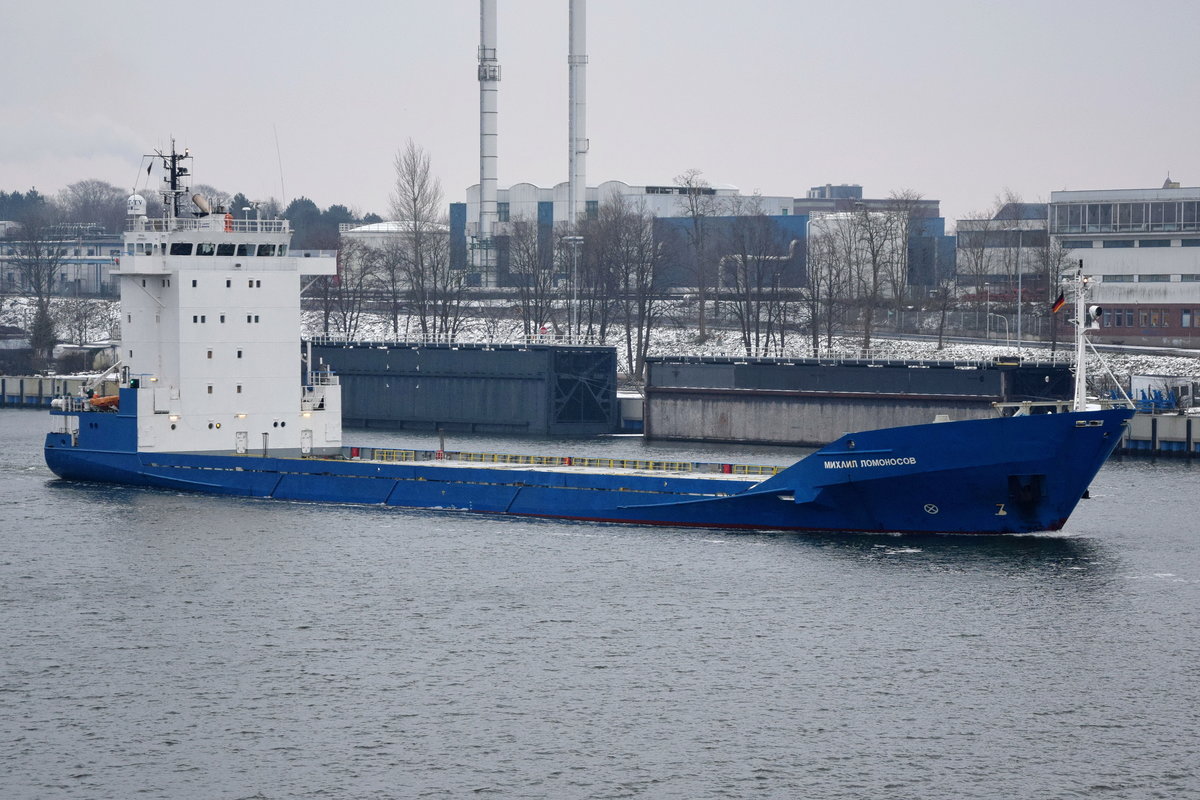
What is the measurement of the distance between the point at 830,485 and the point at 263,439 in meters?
19.4

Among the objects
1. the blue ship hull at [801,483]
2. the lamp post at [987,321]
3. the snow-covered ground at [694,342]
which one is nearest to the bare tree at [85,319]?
the snow-covered ground at [694,342]

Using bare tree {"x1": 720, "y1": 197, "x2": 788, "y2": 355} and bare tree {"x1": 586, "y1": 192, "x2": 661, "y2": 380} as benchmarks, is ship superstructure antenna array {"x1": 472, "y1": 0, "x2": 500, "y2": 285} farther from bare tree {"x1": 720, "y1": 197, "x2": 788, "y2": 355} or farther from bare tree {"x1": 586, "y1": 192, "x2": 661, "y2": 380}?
bare tree {"x1": 720, "y1": 197, "x2": 788, "y2": 355}

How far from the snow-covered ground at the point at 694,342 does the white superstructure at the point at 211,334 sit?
31038mm

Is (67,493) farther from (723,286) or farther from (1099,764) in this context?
(723,286)

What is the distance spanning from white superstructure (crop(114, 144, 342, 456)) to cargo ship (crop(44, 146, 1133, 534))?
0.15 ft

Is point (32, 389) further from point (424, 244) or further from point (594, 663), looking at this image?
point (594, 663)

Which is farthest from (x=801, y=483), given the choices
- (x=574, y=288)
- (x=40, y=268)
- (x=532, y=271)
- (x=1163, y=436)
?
(x=40, y=268)

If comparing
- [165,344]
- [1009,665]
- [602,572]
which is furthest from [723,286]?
[1009,665]

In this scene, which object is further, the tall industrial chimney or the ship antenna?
the tall industrial chimney

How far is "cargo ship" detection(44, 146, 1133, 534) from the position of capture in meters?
41.9

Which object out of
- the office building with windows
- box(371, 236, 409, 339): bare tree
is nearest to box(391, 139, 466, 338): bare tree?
box(371, 236, 409, 339): bare tree

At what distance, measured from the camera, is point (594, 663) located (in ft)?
94.8

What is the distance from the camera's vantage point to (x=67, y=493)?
4950 centimetres

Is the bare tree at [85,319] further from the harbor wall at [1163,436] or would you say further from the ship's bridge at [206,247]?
the harbor wall at [1163,436]
